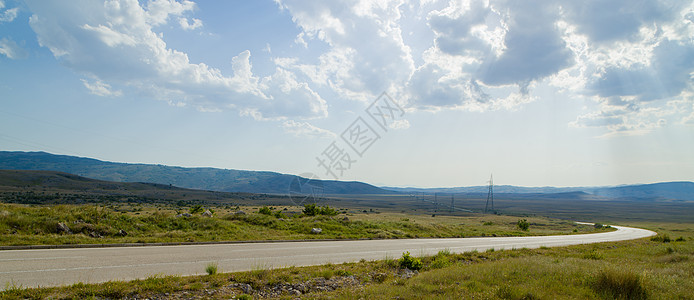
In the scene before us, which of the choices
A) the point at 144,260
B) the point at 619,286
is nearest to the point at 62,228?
the point at 144,260

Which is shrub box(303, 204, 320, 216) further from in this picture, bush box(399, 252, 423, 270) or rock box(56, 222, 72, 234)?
bush box(399, 252, 423, 270)

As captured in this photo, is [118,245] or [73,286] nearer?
[73,286]

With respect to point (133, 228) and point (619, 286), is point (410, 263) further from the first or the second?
point (133, 228)

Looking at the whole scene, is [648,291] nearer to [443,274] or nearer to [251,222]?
[443,274]

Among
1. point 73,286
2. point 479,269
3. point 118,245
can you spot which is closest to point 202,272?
point 73,286

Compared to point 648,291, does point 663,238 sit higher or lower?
lower

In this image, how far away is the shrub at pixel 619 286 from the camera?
840 centimetres

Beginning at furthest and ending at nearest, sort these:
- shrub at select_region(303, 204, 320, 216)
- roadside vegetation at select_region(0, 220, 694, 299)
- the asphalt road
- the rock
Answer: shrub at select_region(303, 204, 320, 216), the rock, the asphalt road, roadside vegetation at select_region(0, 220, 694, 299)

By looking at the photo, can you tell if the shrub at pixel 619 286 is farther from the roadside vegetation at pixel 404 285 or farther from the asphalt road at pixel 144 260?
the asphalt road at pixel 144 260

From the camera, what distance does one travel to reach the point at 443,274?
10344 mm

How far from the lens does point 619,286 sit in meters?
8.70

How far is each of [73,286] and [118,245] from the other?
25.7 ft

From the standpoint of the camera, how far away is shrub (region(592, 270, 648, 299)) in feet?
27.6

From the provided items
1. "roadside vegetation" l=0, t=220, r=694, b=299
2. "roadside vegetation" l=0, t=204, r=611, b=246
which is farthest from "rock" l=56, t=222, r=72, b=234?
"roadside vegetation" l=0, t=220, r=694, b=299
